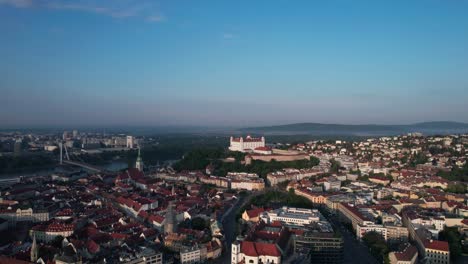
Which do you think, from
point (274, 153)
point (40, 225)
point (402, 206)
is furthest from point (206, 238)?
point (274, 153)

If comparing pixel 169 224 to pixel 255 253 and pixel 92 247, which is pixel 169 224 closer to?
pixel 92 247

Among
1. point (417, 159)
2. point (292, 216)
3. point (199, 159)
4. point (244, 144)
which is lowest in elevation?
point (292, 216)

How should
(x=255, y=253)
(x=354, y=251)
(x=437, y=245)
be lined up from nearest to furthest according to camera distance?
(x=255, y=253) → (x=437, y=245) → (x=354, y=251)

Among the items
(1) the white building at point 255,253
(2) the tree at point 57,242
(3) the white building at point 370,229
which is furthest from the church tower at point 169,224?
(3) the white building at point 370,229

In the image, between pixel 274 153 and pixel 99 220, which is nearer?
pixel 99 220

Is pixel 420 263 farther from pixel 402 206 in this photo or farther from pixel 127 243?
pixel 127 243

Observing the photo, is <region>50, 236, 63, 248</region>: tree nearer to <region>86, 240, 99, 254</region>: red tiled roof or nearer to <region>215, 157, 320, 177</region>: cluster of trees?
<region>86, 240, 99, 254</region>: red tiled roof

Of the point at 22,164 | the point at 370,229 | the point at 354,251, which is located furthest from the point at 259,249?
the point at 22,164

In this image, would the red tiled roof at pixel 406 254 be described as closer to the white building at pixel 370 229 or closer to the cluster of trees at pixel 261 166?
the white building at pixel 370 229
